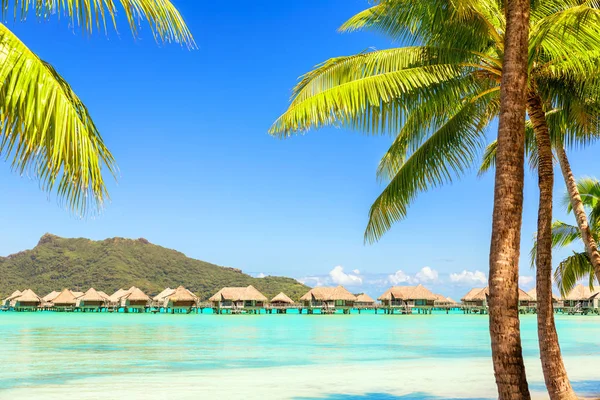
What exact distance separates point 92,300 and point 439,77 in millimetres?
65411

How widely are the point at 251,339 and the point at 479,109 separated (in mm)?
22269

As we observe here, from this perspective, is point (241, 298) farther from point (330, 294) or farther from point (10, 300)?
point (10, 300)

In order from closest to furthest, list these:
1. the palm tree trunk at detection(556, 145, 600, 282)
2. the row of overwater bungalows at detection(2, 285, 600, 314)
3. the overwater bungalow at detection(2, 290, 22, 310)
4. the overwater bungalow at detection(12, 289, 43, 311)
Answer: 1. the palm tree trunk at detection(556, 145, 600, 282)
2. the row of overwater bungalows at detection(2, 285, 600, 314)
3. the overwater bungalow at detection(12, 289, 43, 311)
4. the overwater bungalow at detection(2, 290, 22, 310)

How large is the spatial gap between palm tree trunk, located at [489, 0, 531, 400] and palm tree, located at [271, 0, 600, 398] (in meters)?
0.22

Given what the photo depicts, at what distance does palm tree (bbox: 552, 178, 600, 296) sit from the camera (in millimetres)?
11750

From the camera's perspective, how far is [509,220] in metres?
4.81

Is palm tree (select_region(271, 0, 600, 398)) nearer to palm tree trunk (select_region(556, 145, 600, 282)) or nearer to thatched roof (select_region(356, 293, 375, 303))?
palm tree trunk (select_region(556, 145, 600, 282))

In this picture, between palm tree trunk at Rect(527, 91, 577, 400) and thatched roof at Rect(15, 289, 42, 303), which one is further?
thatched roof at Rect(15, 289, 42, 303)

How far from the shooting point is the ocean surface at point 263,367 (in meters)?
12.7

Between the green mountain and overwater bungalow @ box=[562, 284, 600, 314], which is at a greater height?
the green mountain

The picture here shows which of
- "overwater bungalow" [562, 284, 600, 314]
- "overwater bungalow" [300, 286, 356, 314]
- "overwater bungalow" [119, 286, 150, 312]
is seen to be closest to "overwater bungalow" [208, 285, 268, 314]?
"overwater bungalow" [300, 286, 356, 314]

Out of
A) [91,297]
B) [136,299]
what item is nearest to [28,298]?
[91,297]

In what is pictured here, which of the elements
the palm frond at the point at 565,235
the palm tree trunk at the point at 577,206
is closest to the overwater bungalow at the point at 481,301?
the palm frond at the point at 565,235

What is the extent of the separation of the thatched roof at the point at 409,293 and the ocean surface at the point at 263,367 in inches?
1299
